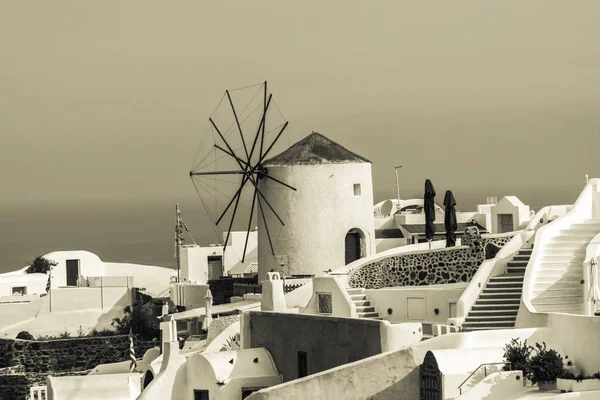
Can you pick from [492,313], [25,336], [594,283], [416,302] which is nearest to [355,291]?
[416,302]

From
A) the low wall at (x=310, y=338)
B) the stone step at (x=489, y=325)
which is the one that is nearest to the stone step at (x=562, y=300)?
the stone step at (x=489, y=325)

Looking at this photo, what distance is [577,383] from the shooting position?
27.0 metres

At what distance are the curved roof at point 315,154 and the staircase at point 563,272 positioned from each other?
12585 millimetres

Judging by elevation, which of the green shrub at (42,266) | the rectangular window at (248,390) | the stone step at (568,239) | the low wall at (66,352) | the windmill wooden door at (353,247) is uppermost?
the green shrub at (42,266)

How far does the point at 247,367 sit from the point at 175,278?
→ 24.8 meters

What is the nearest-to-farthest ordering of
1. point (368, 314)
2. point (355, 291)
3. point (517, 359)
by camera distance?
point (517, 359), point (368, 314), point (355, 291)

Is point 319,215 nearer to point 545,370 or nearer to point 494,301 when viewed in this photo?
point 494,301

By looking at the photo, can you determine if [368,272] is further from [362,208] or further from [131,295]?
[131,295]

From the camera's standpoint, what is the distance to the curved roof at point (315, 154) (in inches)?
1861

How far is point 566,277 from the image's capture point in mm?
33844

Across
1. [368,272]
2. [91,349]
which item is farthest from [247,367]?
[91,349]

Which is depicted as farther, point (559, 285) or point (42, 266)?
point (42, 266)

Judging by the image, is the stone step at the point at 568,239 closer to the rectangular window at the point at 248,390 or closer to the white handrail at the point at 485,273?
the white handrail at the point at 485,273

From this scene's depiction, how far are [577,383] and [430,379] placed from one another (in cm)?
293
